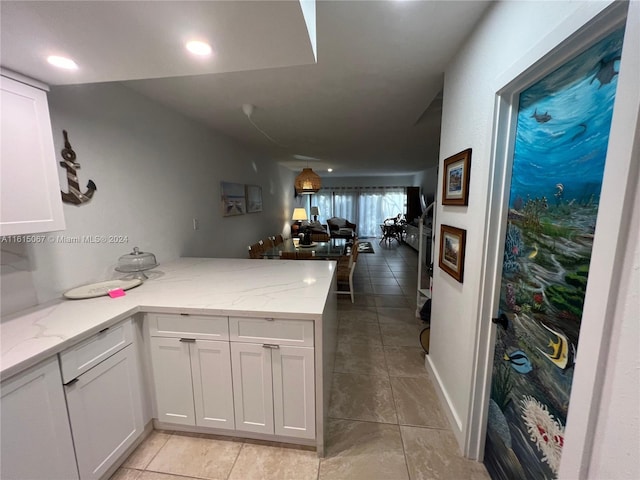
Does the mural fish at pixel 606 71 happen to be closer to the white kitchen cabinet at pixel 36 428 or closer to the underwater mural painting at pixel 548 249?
the underwater mural painting at pixel 548 249

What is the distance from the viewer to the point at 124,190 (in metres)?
2.04

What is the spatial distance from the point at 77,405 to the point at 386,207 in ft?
32.3

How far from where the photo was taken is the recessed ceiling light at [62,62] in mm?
1146

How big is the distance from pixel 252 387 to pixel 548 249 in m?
1.60

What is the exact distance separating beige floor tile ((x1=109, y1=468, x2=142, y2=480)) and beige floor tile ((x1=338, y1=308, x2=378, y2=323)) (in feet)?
7.30

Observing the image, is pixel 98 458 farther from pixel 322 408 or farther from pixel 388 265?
pixel 388 265

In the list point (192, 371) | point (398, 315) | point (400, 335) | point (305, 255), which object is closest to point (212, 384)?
point (192, 371)

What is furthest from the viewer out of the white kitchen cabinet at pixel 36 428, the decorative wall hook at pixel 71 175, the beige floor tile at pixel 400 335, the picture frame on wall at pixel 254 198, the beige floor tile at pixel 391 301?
the picture frame on wall at pixel 254 198

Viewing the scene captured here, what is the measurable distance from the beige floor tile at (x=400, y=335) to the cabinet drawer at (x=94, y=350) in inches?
89.2

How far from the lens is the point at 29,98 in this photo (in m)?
1.21

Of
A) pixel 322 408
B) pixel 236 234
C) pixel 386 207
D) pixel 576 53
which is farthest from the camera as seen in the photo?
pixel 386 207

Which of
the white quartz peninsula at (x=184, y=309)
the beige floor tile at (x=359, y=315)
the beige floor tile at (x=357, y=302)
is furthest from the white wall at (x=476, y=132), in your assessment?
the beige floor tile at (x=357, y=302)

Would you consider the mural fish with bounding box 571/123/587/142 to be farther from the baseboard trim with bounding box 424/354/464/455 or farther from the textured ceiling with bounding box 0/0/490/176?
the baseboard trim with bounding box 424/354/464/455

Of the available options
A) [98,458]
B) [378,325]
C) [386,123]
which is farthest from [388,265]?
[98,458]
